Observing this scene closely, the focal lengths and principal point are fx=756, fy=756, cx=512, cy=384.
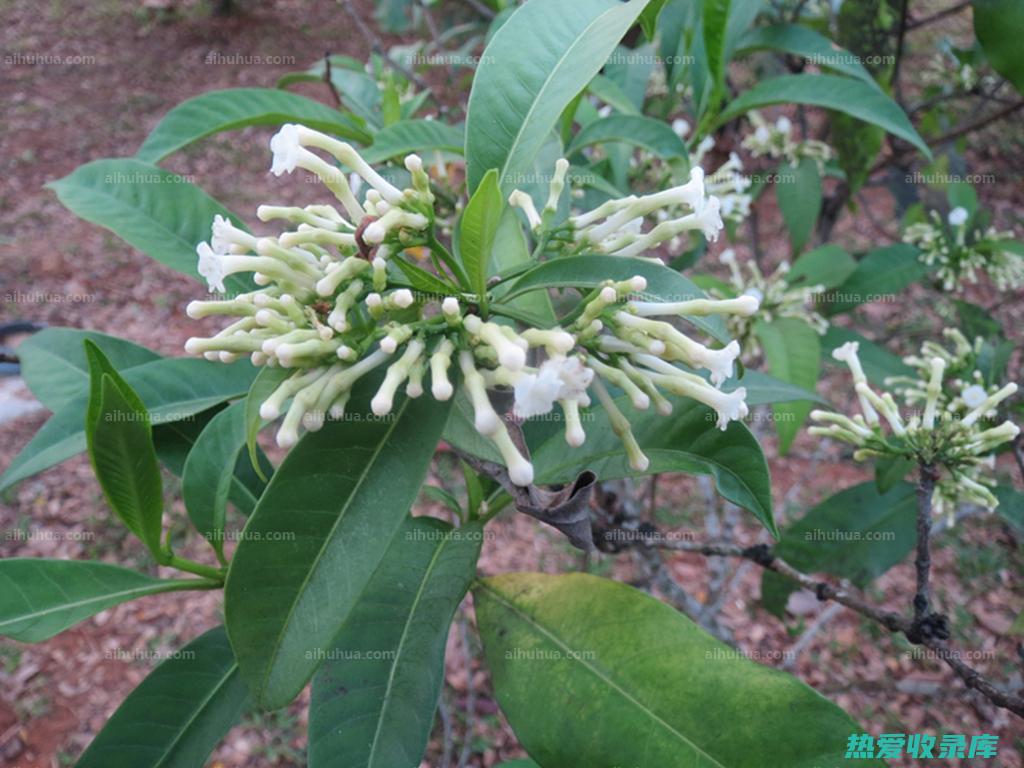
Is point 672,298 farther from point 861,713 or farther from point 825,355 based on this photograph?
point 861,713

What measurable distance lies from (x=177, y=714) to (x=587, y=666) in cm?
82

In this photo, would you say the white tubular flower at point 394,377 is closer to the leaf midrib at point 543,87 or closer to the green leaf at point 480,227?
the green leaf at point 480,227

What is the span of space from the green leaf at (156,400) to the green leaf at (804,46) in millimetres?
1593

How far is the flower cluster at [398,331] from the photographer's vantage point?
98 cm

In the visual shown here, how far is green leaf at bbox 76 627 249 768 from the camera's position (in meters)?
1.42

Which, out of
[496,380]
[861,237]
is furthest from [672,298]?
[861,237]

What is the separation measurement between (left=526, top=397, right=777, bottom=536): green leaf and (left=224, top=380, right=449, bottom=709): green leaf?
0.33 m

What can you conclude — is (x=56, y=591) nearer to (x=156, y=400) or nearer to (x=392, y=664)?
(x=156, y=400)

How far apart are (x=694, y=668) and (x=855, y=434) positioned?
0.69 meters

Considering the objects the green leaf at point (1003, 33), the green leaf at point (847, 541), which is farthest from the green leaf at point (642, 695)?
the green leaf at point (1003, 33)

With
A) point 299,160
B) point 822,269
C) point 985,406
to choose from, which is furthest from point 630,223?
point 822,269

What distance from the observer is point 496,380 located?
39.3 inches

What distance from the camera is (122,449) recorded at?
1171 mm

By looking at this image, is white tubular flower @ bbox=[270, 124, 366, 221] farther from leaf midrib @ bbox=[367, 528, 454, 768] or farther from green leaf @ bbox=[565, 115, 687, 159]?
green leaf @ bbox=[565, 115, 687, 159]
